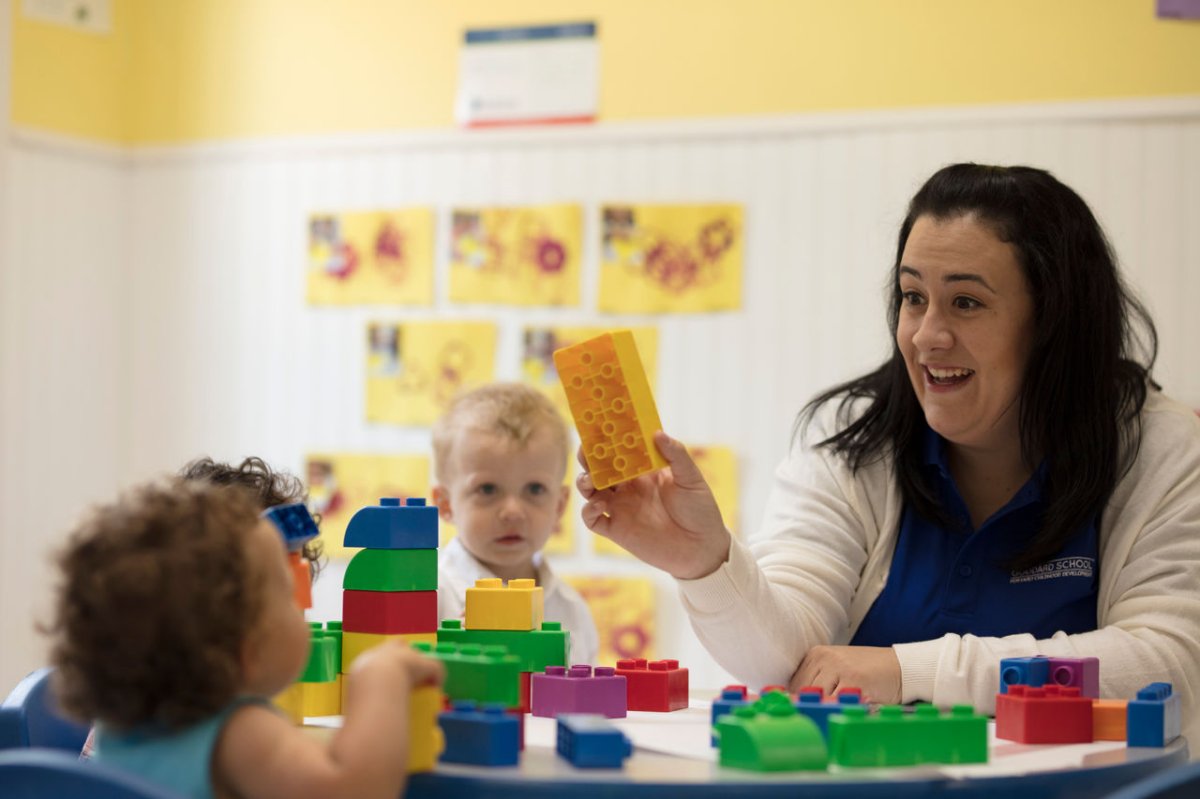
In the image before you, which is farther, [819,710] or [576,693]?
[576,693]

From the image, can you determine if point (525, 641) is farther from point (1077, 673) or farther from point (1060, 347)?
point (1060, 347)

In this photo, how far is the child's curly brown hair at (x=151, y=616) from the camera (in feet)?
2.95

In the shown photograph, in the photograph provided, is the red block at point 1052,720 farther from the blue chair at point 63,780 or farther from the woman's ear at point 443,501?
the woman's ear at point 443,501

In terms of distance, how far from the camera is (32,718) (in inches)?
55.4

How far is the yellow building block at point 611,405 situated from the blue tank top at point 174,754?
1.67ft

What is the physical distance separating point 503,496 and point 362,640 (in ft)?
2.63

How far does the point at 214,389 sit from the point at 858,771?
2.55 m

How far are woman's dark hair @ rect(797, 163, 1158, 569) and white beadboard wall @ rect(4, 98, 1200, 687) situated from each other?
103 centimetres

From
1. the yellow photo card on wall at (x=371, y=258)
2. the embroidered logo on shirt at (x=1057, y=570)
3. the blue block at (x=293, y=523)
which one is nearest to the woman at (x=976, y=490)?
the embroidered logo on shirt at (x=1057, y=570)

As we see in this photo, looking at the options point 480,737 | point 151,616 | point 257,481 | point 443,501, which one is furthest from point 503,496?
point 151,616

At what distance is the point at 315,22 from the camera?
10.5ft

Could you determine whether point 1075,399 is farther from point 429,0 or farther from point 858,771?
point 429,0

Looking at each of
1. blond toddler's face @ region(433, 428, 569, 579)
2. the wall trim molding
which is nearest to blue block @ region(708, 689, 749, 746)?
blond toddler's face @ region(433, 428, 569, 579)

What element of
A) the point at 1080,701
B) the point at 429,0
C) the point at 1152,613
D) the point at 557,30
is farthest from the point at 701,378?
the point at 1080,701
